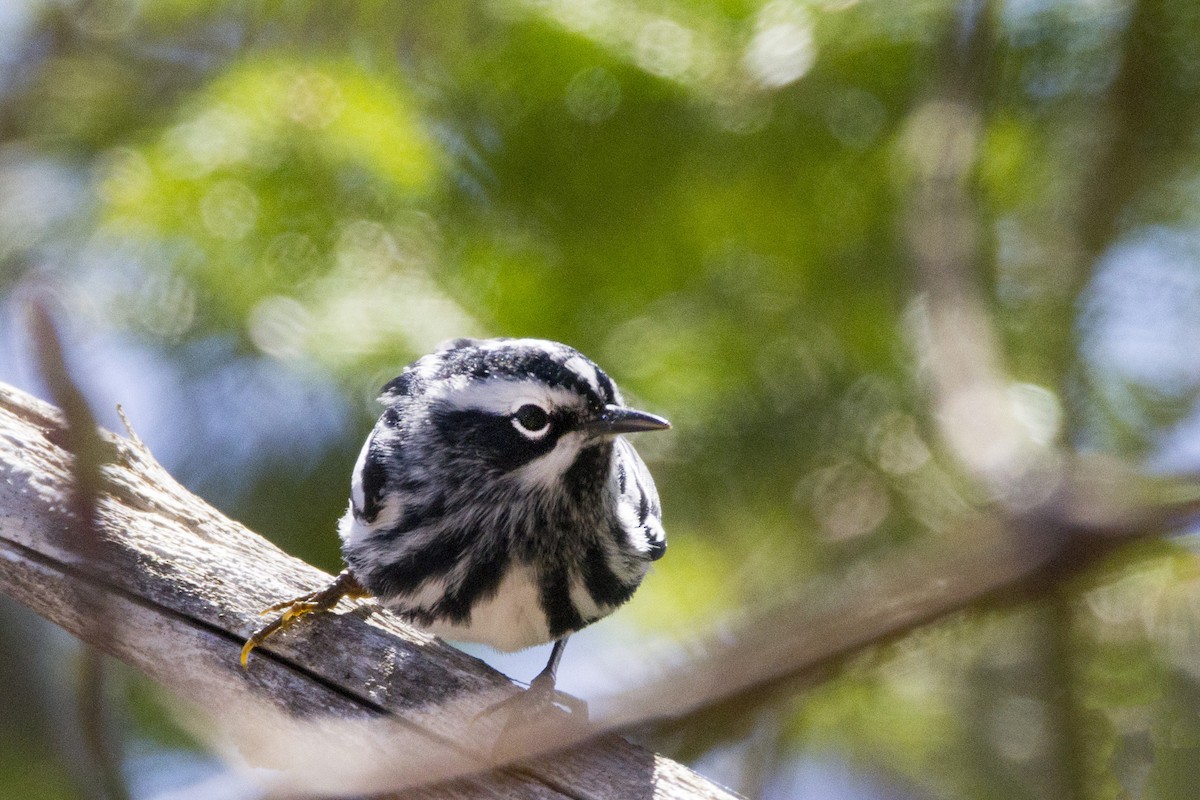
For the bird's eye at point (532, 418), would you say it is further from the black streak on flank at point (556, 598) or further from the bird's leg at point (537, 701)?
the bird's leg at point (537, 701)

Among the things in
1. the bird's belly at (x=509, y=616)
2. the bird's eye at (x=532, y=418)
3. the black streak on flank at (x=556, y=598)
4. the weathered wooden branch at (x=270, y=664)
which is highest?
the bird's eye at (x=532, y=418)

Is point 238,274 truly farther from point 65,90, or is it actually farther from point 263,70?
point 65,90

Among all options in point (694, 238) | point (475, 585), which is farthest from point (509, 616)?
point (694, 238)

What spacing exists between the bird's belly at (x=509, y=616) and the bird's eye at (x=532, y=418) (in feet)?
0.73

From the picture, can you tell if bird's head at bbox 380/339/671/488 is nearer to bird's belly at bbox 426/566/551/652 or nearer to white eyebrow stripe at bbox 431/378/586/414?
white eyebrow stripe at bbox 431/378/586/414

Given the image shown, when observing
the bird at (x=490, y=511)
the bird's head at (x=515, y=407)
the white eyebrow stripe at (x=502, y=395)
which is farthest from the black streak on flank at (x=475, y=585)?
the white eyebrow stripe at (x=502, y=395)

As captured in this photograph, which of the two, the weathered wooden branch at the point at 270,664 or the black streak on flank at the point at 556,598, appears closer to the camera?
the weathered wooden branch at the point at 270,664

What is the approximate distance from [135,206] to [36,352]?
1031 mm

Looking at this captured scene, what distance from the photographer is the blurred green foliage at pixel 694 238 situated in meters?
1.60

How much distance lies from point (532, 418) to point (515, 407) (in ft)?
0.11

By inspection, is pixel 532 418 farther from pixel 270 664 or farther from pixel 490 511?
pixel 270 664

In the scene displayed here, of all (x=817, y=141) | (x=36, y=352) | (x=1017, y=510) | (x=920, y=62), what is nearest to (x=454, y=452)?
(x=817, y=141)

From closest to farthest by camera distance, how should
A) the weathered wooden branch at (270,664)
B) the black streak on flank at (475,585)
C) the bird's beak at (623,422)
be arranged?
the weathered wooden branch at (270,664), the bird's beak at (623,422), the black streak on flank at (475,585)

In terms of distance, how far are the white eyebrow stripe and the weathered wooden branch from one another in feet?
1.23
